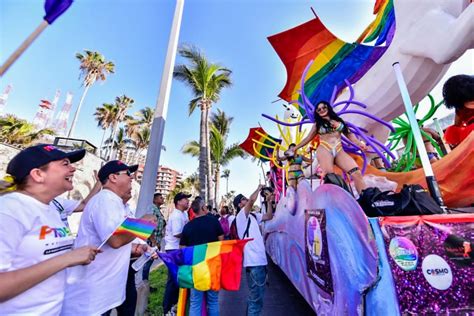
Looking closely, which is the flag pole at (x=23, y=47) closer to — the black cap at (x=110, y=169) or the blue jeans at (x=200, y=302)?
the black cap at (x=110, y=169)

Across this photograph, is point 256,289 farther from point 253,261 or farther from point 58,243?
point 58,243

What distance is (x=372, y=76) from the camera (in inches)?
167

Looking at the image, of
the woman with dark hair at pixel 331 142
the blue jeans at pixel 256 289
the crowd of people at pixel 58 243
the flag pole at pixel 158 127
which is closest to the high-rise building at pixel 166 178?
the flag pole at pixel 158 127

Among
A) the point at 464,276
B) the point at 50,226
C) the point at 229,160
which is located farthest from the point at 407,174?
the point at 229,160

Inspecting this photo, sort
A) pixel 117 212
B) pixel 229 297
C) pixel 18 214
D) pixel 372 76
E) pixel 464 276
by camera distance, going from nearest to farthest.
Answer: pixel 18 214 → pixel 464 276 → pixel 117 212 → pixel 372 76 → pixel 229 297

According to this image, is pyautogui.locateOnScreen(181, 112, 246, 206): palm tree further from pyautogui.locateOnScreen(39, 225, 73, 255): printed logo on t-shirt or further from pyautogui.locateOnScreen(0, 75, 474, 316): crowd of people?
pyautogui.locateOnScreen(39, 225, 73, 255): printed logo on t-shirt

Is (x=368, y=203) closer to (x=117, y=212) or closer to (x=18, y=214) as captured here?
(x=117, y=212)

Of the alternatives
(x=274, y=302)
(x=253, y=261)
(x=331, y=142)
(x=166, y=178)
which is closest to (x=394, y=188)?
(x=331, y=142)

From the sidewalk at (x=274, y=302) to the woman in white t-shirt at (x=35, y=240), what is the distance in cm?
361

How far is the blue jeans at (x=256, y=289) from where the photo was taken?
333cm

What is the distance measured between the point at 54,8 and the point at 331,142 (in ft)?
10.8

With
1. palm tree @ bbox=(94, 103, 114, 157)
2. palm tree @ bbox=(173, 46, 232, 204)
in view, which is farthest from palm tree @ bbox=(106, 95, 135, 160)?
palm tree @ bbox=(173, 46, 232, 204)

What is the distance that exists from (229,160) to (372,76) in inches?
642

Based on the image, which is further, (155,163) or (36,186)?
(155,163)
